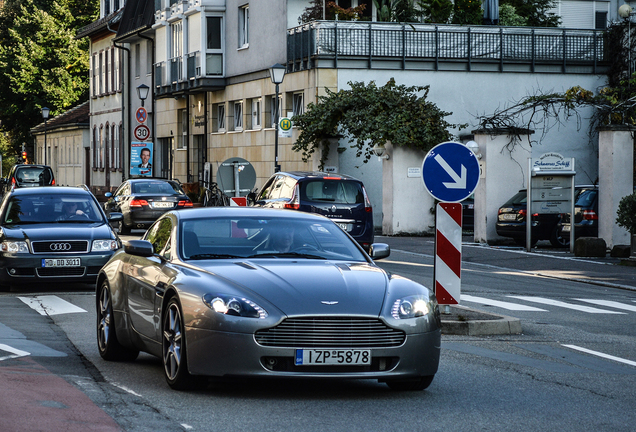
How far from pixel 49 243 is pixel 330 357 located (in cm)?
901

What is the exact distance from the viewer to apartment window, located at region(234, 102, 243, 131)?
44.4m

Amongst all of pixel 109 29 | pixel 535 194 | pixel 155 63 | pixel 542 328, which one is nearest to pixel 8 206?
pixel 542 328

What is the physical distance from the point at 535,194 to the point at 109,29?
41.9m

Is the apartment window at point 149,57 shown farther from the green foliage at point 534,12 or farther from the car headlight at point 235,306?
the car headlight at point 235,306

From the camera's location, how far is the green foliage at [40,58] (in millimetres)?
74188

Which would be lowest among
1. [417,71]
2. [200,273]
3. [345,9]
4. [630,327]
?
[630,327]

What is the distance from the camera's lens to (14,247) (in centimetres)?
1513

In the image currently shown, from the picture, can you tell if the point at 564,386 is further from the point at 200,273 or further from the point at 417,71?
the point at 417,71

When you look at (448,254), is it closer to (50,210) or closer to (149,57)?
(50,210)

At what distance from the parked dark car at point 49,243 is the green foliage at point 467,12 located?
998 inches

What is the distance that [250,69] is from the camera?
42562 mm

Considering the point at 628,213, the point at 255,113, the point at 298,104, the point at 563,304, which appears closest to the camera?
the point at 563,304

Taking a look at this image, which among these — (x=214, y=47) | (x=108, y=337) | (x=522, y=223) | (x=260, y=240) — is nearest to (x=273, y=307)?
(x=260, y=240)

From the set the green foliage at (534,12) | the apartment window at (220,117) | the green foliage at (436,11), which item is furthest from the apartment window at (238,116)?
the green foliage at (534,12)
